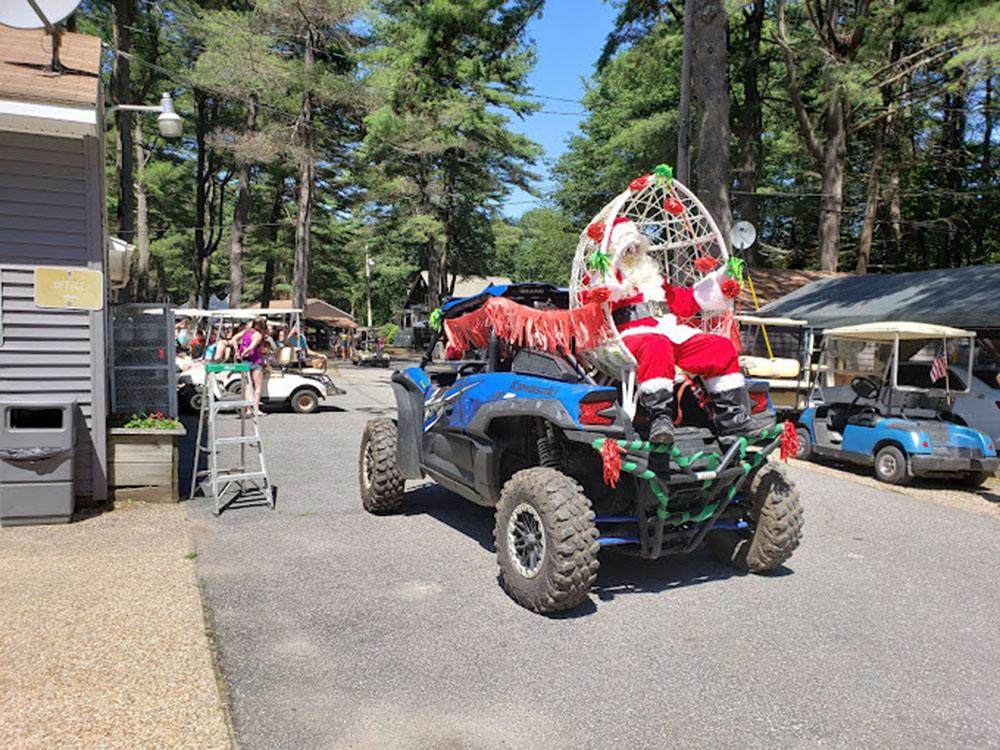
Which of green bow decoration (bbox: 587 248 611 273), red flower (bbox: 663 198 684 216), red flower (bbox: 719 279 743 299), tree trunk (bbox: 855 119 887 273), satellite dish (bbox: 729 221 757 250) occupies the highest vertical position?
tree trunk (bbox: 855 119 887 273)

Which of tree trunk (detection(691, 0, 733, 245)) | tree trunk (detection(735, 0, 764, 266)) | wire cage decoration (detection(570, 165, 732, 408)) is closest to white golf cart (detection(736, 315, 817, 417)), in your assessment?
tree trunk (detection(691, 0, 733, 245))

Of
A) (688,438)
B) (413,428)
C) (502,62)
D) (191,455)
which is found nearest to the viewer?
(688,438)

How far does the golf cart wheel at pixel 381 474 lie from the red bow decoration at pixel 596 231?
2.73 metres

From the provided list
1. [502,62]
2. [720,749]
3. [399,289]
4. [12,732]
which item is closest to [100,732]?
[12,732]

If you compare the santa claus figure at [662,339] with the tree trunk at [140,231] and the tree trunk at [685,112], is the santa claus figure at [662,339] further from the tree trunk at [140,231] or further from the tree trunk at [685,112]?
the tree trunk at [140,231]

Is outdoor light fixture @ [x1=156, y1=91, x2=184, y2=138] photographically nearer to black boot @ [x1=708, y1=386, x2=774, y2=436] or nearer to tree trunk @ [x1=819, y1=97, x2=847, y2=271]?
black boot @ [x1=708, y1=386, x2=774, y2=436]

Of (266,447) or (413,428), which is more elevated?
(413,428)

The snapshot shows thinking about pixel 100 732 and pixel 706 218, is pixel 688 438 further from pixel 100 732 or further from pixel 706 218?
pixel 100 732

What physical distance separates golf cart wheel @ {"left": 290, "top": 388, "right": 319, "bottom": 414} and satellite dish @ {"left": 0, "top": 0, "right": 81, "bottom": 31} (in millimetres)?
9347

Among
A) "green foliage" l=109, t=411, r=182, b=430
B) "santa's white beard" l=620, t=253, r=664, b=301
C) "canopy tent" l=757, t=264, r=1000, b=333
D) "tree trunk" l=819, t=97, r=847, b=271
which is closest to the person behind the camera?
"santa's white beard" l=620, t=253, r=664, b=301

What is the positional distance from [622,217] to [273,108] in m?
23.7

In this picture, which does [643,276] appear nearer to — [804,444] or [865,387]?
[865,387]

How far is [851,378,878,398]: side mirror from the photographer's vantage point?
32.3 feet

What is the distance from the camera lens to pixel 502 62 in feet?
93.2
